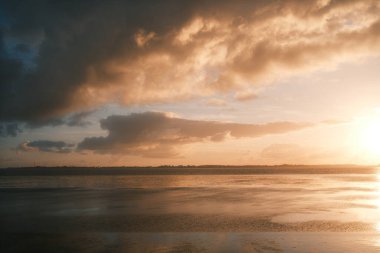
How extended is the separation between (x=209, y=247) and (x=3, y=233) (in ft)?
40.0

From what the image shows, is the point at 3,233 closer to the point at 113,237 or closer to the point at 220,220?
the point at 113,237

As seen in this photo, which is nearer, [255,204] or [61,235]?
[61,235]

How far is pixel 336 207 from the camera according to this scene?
31078 millimetres

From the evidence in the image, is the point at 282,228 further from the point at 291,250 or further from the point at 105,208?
the point at 105,208

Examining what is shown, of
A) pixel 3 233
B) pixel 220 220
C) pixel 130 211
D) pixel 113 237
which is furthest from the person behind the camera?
pixel 130 211

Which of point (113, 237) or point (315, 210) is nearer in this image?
point (113, 237)

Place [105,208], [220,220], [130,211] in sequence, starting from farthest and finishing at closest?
[105,208] → [130,211] → [220,220]

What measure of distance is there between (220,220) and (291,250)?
28.6 ft

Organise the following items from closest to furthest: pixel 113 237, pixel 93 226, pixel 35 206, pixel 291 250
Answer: pixel 291 250 → pixel 113 237 → pixel 93 226 → pixel 35 206

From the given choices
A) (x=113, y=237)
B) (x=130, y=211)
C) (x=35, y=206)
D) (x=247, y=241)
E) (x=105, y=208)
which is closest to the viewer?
(x=247, y=241)

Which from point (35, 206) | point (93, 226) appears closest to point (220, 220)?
point (93, 226)

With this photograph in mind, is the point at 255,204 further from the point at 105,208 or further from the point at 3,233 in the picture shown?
the point at 3,233

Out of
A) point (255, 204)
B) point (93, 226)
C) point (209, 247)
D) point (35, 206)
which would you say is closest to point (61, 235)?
point (93, 226)

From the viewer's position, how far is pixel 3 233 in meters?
20.9
